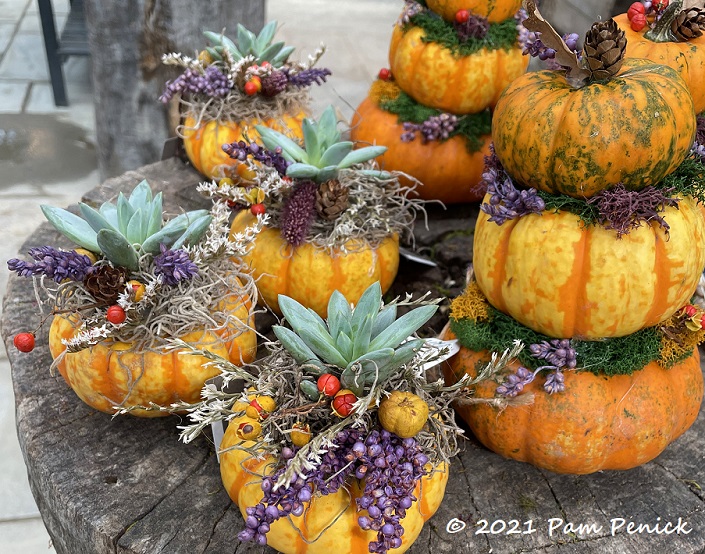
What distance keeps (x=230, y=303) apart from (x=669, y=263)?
0.91m

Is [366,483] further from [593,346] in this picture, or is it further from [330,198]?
[330,198]

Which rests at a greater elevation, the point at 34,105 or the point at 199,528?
the point at 199,528

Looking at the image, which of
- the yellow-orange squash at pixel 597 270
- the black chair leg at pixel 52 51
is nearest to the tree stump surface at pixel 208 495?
the yellow-orange squash at pixel 597 270

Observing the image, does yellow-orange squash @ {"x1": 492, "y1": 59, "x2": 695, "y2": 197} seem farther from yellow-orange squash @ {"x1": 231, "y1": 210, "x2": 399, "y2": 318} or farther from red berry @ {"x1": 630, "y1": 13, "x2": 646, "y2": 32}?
yellow-orange squash @ {"x1": 231, "y1": 210, "x2": 399, "y2": 318}

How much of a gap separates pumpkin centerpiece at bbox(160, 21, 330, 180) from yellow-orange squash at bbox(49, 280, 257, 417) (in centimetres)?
79

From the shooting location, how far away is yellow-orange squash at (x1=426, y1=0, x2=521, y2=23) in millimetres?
2025

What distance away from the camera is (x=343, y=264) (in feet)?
A: 5.87

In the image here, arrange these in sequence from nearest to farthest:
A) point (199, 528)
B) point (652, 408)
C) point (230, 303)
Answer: point (199, 528)
point (652, 408)
point (230, 303)

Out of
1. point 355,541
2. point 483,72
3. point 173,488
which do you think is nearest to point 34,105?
point 483,72

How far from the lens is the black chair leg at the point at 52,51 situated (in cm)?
469

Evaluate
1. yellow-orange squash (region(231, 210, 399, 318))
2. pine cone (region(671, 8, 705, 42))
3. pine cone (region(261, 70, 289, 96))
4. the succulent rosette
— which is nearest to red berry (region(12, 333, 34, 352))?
the succulent rosette

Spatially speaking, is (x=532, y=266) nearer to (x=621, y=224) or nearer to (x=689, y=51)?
(x=621, y=224)

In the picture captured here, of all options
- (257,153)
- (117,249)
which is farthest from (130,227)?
(257,153)

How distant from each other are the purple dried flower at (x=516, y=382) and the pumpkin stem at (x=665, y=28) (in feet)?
2.61
